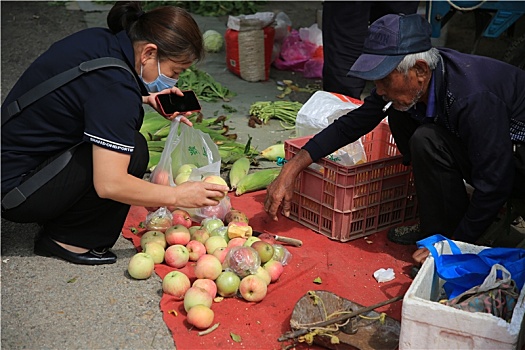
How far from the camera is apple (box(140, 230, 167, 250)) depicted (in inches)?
132

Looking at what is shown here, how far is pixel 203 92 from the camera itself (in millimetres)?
5949

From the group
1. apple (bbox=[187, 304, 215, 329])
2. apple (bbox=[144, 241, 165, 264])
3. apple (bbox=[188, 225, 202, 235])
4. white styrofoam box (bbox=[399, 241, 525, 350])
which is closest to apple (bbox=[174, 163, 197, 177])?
apple (bbox=[188, 225, 202, 235])

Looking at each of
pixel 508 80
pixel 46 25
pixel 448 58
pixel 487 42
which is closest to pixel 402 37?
pixel 448 58

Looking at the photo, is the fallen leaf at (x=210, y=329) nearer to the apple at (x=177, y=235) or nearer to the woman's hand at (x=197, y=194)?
the woman's hand at (x=197, y=194)

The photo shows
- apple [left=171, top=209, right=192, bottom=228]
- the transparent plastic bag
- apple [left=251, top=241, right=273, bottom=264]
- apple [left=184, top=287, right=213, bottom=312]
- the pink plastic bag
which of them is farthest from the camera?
the pink plastic bag

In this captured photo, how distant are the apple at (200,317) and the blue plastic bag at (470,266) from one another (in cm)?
96

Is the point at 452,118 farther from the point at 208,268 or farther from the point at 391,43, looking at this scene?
the point at 208,268

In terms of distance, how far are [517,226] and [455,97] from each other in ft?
3.97

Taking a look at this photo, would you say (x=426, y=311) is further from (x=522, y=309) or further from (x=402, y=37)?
(x=402, y=37)

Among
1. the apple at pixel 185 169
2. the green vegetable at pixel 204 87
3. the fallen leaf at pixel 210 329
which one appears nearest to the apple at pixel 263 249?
the fallen leaf at pixel 210 329

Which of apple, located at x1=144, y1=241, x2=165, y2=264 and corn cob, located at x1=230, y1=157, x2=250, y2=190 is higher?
apple, located at x1=144, y1=241, x2=165, y2=264

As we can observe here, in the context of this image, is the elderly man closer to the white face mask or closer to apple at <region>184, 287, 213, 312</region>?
the white face mask

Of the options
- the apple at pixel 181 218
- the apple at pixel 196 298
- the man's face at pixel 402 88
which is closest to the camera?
the apple at pixel 196 298

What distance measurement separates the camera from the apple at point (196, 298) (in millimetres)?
2855
